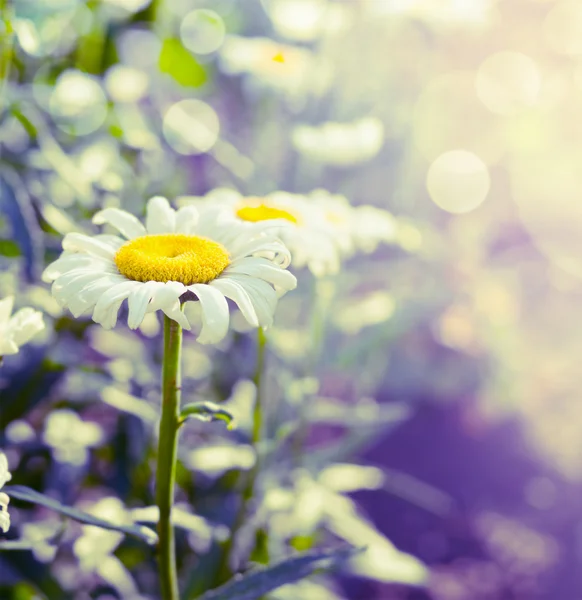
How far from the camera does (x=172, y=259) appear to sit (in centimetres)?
39

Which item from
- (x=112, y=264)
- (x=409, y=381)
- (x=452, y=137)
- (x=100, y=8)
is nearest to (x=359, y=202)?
(x=452, y=137)

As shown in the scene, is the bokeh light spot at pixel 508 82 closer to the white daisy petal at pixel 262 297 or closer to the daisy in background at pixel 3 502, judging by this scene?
the white daisy petal at pixel 262 297

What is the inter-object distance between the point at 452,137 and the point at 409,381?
69cm

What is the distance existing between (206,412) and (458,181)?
4.97ft

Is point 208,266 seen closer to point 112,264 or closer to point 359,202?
point 112,264

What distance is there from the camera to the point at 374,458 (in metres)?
1.56

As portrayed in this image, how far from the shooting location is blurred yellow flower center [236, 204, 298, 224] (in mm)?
561

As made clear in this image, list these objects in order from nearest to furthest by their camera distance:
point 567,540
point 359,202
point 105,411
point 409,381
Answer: point 105,411, point 567,540, point 409,381, point 359,202

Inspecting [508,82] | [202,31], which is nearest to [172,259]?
[202,31]

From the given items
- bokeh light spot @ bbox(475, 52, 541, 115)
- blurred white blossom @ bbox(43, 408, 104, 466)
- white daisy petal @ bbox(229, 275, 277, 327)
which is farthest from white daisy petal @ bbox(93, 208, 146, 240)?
bokeh light spot @ bbox(475, 52, 541, 115)

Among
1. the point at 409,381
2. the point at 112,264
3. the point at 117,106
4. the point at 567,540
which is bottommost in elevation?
the point at 567,540

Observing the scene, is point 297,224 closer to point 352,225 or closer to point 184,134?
point 352,225

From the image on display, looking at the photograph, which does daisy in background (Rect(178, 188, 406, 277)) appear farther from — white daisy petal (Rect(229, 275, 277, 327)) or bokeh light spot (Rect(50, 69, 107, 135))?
bokeh light spot (Rect(50, 69, 107, 135))

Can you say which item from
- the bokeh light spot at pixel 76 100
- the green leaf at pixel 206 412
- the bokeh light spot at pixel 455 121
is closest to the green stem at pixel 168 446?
the green leaf at pixel 206 412
